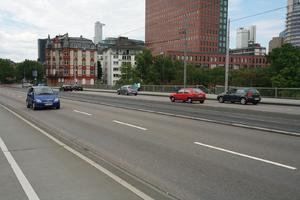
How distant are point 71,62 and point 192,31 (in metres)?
44.8

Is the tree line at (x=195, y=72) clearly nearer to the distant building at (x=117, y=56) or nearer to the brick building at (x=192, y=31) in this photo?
the brick building at (x=192, y=31)

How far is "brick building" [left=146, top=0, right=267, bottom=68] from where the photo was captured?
202 feet

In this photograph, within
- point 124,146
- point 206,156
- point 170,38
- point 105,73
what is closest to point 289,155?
point 206,156

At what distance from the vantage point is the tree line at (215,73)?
75250mm

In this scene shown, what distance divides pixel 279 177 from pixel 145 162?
111 inches

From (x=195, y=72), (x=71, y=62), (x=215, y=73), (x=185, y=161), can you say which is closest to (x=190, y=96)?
(x=185, y=161)

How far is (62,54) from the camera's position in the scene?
474ft

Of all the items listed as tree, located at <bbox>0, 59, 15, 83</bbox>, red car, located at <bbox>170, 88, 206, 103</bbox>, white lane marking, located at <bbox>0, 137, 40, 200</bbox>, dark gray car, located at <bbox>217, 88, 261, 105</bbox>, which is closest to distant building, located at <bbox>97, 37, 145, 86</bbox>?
tree, located at <bbox>0, 59, 15, 83</bbox>

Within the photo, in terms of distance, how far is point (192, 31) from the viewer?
129875mm

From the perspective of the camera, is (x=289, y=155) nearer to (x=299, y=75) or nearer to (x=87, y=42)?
(x=299, y=75)

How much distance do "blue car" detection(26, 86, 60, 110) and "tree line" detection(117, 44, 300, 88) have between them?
180 ft

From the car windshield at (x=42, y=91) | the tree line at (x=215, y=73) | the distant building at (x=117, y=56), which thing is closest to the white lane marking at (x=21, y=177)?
the car windshield at (x=42, y=91)

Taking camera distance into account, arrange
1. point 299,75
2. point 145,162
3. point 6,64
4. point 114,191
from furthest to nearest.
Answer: point 6,64
point 299,75
point 145,162
point 114,191

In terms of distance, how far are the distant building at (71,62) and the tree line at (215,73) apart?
27.8 meters
